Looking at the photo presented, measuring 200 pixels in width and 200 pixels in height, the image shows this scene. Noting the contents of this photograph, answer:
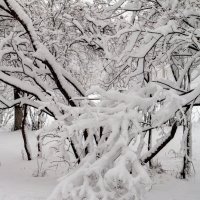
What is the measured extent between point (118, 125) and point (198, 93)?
124 centimetres

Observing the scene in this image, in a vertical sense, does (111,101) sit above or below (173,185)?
above

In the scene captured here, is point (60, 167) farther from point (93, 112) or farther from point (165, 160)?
point (93, 112)

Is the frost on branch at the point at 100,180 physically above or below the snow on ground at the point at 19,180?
above

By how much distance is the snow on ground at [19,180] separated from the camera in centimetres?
642

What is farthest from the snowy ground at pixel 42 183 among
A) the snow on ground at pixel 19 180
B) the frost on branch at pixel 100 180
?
the frost on branch at pixel 100 180

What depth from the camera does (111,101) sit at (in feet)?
14.0

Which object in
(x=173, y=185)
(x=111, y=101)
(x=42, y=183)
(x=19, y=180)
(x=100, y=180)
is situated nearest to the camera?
(x=100, y=180)

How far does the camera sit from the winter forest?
3855mm

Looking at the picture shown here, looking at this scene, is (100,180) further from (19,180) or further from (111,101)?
(19,180)

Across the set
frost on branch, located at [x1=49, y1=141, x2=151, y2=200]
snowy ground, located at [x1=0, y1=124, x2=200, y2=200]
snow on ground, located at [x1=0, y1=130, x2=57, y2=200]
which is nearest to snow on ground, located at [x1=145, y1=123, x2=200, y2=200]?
snowy ground, located at [x1=0, y1=124, x2=200, y2=200]

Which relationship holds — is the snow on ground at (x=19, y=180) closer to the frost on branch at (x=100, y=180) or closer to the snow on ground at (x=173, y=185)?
the snow on ground at (x=173, y=185)

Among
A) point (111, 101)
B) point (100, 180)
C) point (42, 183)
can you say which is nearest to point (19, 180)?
point (42, 183)

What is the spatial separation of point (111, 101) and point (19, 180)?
4.14m

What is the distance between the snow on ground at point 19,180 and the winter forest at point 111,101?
0.02 metres
